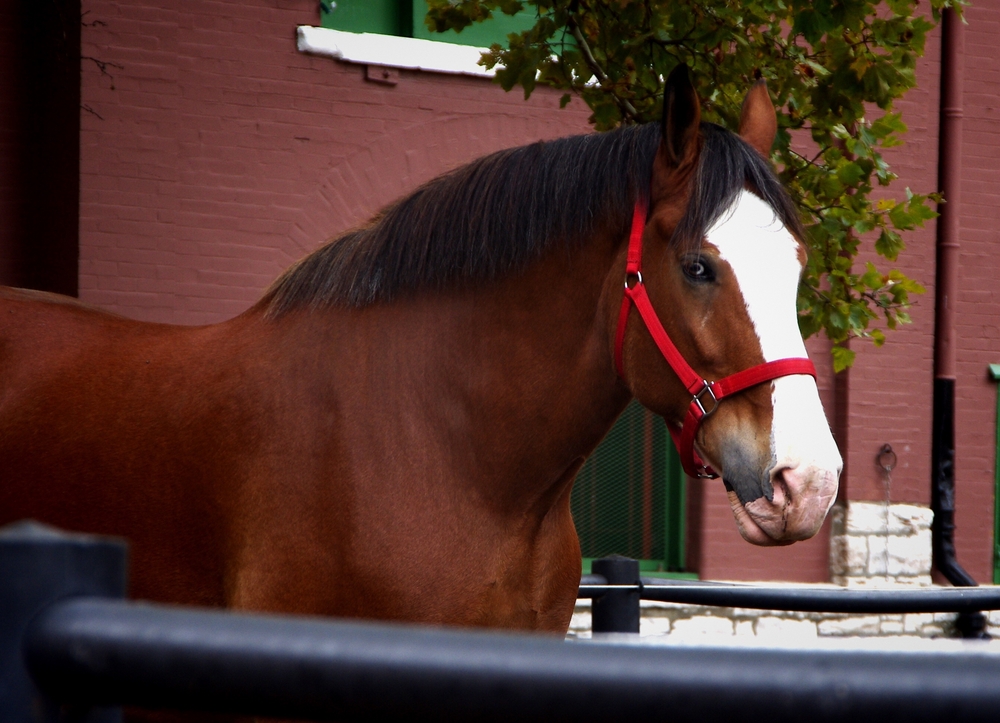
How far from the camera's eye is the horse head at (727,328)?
2.23m

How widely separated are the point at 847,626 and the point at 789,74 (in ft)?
16.0

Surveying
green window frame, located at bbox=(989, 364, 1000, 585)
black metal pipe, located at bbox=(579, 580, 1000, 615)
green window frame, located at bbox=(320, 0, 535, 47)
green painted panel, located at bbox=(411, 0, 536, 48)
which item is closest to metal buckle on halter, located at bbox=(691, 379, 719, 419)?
black metal pipe, located at bbox=(579, 580, 1000, 615)

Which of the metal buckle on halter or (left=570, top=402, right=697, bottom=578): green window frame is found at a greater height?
the metal buckle on halter

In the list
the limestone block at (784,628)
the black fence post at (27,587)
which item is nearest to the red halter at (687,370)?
the black fence post at (27,587)

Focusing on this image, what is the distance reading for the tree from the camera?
3.78m

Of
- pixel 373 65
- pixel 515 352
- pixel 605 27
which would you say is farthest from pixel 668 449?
pixel 515 352

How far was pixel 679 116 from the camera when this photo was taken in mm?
2584

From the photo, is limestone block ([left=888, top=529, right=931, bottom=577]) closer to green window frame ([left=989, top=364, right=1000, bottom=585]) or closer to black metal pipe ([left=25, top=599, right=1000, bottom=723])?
green window frame ([left=989, top=364, right=1000, bottom=585])

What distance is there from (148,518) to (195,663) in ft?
7.01

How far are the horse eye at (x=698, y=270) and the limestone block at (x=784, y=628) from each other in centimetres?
552

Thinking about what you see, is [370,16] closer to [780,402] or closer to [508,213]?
[508,213]

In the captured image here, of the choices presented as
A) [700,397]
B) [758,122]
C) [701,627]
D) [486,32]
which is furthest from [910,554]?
[700,397]

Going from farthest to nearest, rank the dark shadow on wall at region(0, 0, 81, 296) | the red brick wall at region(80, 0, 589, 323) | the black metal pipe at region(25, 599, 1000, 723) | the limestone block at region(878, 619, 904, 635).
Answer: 1. the limestone block at region(878, 619, 904, 635)
2. the dark shadow on wall at region(0, 0, 81, 296)
3. the red brick wall at region(80, 0, 589, 323)
4. the black metal pipe at region(25, 599, 1000, 723)

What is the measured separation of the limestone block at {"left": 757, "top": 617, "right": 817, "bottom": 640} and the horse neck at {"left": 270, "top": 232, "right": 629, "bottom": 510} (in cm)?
529
